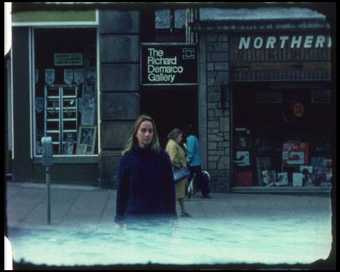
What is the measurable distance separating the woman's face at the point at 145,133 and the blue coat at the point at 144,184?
0.27 ft

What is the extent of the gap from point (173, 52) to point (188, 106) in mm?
1200

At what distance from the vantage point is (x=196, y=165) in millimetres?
13586

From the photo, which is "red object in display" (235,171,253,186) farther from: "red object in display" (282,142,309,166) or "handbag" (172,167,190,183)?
"handbag" (172,167,190,183)

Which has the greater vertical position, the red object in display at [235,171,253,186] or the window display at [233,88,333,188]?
the window display at [233,88,333,188]

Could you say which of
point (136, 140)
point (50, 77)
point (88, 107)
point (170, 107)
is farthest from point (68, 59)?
point (136, 140)

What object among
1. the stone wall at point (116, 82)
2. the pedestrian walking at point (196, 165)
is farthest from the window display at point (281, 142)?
the stone wall at point (116, 82)

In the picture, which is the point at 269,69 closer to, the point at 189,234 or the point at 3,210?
the point at 189,234

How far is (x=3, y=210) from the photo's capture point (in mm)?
5246

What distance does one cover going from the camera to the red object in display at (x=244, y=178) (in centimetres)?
1521

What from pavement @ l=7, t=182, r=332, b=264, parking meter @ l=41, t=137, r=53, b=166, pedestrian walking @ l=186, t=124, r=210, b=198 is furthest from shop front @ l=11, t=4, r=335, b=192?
parking meter @ l=41, t=137, r=53, b=166

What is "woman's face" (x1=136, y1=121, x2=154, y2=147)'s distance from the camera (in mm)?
5961

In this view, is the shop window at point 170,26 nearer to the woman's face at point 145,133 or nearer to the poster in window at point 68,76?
the poster in window at point 68,76

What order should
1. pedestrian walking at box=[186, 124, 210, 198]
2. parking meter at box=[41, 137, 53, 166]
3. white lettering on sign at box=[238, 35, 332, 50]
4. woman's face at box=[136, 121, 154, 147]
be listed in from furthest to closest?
white lettering on sign at box=[238, 35, 332, 50]
pedestrian walking at box=[186, 124, 210, 198]
parking meter at box=[41, 137, 53, 166]
woman's face at box=[136, 121, 154, 147]

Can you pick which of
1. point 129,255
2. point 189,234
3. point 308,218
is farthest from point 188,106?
point 129,255
